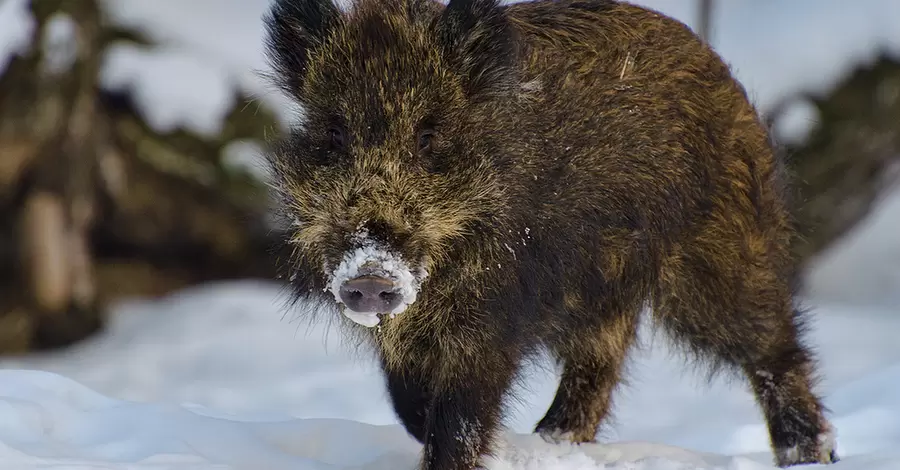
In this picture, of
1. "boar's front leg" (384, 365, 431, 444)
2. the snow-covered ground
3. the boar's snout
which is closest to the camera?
the boar's snout

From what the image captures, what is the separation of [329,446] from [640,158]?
4.74 ft

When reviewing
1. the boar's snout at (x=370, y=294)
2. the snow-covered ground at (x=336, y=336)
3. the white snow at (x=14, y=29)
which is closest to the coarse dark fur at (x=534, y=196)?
the boar's snout at (x=370, y=294)

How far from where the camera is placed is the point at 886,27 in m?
9.52

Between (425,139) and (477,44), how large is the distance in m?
0.37

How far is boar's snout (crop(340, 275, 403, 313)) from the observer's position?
10.1 ft

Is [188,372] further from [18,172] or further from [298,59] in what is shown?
[298,59]

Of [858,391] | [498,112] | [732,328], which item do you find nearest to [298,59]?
[498,112]

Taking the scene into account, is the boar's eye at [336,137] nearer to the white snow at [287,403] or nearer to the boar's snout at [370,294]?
the boar's snout at [370,294]

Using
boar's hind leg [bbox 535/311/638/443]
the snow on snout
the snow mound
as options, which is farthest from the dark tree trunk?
the snow on snout

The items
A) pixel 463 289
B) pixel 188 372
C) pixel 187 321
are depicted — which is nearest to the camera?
pixel 463 289

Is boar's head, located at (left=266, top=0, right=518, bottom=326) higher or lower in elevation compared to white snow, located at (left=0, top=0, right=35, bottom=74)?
lower

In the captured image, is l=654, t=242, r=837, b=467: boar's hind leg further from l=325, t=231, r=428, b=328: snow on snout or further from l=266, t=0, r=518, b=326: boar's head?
l=325, t=231, r=428, b=328: snow on snout

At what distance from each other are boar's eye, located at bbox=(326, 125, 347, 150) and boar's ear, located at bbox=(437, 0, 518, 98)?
0.42 metres

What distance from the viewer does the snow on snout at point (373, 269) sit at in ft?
10.1
